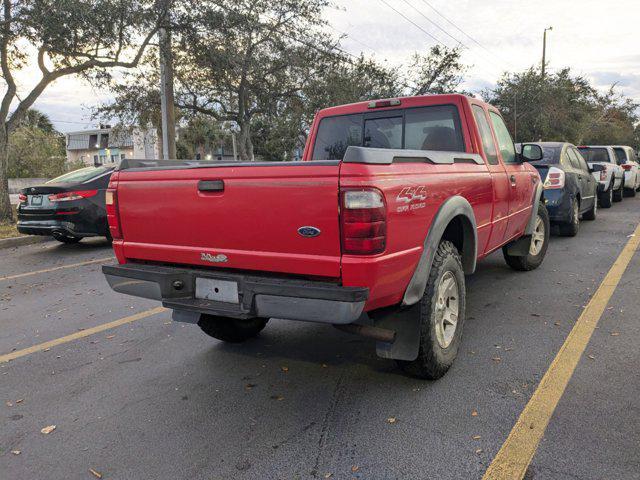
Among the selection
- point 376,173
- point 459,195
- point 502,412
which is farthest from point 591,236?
point 376,173

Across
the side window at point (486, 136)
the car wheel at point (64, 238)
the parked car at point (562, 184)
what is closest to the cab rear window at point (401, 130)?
the side window at point (486, 136)

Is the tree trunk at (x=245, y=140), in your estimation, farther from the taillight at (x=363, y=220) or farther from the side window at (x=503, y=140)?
the taillight at (x=363, y=220)

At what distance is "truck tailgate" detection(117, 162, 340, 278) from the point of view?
8.45 feet

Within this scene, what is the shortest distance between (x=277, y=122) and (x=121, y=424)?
20.5m

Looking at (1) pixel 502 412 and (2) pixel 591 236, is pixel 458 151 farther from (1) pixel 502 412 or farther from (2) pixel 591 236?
(2) pixel 591 236

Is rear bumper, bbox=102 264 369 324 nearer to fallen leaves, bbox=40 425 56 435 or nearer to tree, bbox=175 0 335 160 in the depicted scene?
fallen leaves, bbox=40 425 56 435

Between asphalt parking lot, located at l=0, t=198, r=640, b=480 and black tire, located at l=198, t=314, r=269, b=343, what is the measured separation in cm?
11

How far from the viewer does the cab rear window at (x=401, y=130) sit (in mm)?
4195

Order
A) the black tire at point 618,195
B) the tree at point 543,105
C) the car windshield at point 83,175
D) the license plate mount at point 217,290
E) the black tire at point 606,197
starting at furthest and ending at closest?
the tree at point 543,105 → the black tire at point 618,195 → the black tire at point 606,197 → the car windshield at point 83,175 → the license plate mount at point 217,290

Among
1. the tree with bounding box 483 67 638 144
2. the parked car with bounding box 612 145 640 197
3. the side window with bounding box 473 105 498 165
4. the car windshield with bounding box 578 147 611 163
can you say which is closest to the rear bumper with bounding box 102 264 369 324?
the side window with bounding box 473 105 498 165

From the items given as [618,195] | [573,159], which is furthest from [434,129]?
[618,195]

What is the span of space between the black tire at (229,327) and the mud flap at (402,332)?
144 centimetres

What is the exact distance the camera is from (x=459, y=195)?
348 cm

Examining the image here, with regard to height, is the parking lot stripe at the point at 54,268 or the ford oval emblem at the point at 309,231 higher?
the ford oval emblem at the point at 309,231
